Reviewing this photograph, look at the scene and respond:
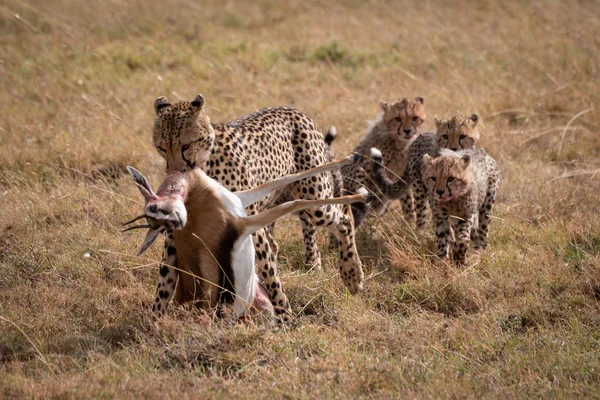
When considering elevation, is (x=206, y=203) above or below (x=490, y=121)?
above

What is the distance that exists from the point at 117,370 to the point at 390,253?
2.10 m

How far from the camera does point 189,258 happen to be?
11.8ft

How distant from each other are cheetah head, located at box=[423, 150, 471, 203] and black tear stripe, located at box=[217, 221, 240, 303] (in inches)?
68.6

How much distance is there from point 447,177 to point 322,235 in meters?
1.10

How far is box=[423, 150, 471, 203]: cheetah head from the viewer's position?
4.89 metres

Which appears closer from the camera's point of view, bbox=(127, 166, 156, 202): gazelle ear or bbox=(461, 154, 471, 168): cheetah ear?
bbox=(127, 166, 156, 202): gazelle ear

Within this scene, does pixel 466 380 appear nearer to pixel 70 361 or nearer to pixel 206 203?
pixel 206 203

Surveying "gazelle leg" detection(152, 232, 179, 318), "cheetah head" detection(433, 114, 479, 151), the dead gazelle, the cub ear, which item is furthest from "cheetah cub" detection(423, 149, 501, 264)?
"gazelle leg" detection(152, 232, 179, 318)

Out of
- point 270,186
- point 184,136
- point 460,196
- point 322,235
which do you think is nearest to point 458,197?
point 460,196

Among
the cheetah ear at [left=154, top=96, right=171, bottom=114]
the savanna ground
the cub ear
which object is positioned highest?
the cheetah ear at [left=154, top=96, right=171, bottom=114]

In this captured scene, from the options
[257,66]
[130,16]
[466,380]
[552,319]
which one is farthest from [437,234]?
[130,16]

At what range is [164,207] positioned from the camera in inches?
123

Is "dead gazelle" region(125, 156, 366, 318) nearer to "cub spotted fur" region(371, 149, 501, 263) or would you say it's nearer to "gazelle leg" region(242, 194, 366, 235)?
"gazelle leg" region(242, 194, 366, 235)

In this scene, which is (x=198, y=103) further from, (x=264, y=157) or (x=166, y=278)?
(x=166, y=278)
